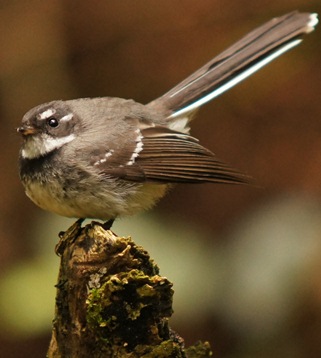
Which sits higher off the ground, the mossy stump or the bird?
the bird

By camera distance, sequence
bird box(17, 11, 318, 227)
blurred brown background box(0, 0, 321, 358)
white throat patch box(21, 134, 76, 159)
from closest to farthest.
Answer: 1. bird box(17, 11, 318, 227)
2. white throat patch box(21, 134, 76, 159)
3. blurred brown background box(0, 0, 321, 358)

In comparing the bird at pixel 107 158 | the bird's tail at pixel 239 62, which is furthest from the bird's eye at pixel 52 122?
the bird's tail at pixel 239 62

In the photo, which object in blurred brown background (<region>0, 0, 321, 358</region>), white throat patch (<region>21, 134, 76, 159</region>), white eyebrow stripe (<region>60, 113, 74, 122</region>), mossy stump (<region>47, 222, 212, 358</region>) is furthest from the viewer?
blurred brown background (<region>0, 0, 321, 358</region>)

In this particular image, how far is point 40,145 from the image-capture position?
4500mm

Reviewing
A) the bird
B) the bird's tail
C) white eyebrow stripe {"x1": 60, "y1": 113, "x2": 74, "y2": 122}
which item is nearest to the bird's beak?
the bird

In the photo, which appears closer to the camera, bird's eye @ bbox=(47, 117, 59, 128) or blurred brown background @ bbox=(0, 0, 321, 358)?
bird's eye @ bbox=(47, 117, 59, 128)

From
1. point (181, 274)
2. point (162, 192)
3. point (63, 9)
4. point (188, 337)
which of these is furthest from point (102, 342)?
point (63, 9)

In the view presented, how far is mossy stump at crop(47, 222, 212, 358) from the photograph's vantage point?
3273 millimetres

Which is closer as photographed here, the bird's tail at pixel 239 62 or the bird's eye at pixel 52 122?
the bird's eye at pixel 52 122

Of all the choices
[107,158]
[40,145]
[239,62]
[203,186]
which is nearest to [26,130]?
[40,145]

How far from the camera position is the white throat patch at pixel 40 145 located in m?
4.47

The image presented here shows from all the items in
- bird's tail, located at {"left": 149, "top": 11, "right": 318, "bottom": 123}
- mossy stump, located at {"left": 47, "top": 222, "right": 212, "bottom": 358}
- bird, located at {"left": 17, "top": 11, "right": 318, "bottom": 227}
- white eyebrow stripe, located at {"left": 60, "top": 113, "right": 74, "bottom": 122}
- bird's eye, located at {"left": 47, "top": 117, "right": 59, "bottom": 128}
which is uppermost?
bird's tail, located at {"left": 149, "top": 11, "right": 318, "bottom": 123}

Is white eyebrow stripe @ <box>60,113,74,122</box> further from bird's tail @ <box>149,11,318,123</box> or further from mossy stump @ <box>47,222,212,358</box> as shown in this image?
mossy stump @ <box>47,222,212,358</box>

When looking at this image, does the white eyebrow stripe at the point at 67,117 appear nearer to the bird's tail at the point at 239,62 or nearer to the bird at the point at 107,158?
the bird at the point at 107,158
